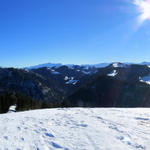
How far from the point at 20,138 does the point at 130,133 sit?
13.4 feet

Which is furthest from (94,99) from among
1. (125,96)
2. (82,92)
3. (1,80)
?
(1,80)

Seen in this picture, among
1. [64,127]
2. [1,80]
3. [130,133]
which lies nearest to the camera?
[130,133]

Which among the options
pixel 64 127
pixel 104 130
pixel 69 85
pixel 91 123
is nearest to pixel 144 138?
pixel 104 130

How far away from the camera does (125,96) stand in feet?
288

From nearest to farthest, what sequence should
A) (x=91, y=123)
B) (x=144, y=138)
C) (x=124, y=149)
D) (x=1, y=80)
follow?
(x=124, y=149) < (x=144, y=138) < (x=91, y=123) < (x=1, y=80)

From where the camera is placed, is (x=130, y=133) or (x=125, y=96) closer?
(x=130, y=133)

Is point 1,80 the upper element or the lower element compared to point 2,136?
lower

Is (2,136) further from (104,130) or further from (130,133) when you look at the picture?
(130,133)

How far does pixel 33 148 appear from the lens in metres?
4.60

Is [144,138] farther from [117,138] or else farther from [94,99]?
[94,99]

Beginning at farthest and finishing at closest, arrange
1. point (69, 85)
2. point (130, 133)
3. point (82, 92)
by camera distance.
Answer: point (69, 85) < point (82, 92) < point (130, 133)

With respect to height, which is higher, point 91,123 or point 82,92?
point 91,123

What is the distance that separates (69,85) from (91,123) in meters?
192

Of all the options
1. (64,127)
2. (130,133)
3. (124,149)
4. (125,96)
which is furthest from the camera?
(125,96)
